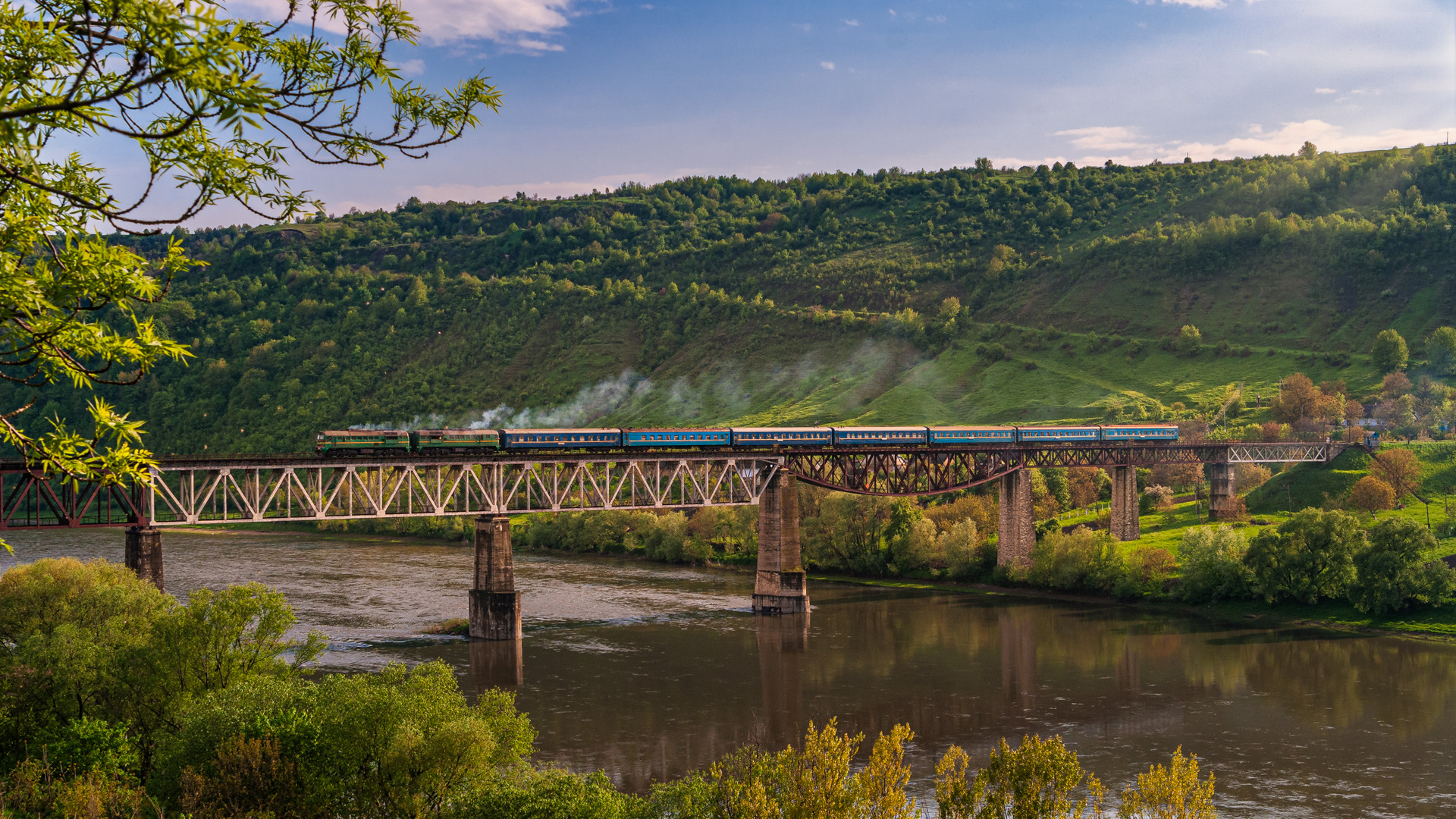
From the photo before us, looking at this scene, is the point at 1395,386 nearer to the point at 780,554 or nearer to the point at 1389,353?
the point at 1389,353

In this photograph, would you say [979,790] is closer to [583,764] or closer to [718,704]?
[583,764]

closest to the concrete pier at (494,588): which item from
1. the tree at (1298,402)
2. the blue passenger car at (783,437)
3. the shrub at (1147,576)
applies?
the blue passenger car at (783,437)

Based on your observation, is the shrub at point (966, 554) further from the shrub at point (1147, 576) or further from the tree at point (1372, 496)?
the tree at point (1372, 496)

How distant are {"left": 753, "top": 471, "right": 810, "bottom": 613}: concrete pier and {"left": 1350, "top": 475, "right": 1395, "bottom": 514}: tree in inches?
1873

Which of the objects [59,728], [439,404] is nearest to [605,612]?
[59,728]

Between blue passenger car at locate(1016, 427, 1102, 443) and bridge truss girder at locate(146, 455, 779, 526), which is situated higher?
blue passenger car at locate(1016, 427, 1102, 443)

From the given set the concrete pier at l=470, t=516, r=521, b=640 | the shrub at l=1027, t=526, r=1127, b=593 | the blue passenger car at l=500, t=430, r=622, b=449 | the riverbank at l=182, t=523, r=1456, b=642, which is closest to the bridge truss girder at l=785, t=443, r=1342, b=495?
the shrub at l=1027, t=526, r=1127, b=593

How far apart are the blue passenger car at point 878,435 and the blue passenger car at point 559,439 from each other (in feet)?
62.2

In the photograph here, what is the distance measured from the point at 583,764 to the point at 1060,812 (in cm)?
2309

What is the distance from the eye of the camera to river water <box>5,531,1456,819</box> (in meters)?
43.2

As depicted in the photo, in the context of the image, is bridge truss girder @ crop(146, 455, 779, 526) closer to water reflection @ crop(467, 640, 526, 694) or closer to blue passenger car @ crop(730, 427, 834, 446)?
blue passenger car @ crop(730, 427, 834, 446)

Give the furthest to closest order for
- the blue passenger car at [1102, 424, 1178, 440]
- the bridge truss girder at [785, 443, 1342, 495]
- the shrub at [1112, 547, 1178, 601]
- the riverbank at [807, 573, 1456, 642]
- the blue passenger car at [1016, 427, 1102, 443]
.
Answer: the blue passenger car at [1102, 424, 1178, 440] < the blue passenger car at [1016, 427, 1102, 443] < the bridge truss girder at [785, 443, 1342, 495] < the shrub at [1112, 547, 1178, 601] < the riverbank at [807, 573, 1456, 642]

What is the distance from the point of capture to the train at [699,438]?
68.4 metres

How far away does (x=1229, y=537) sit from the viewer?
262 feet
